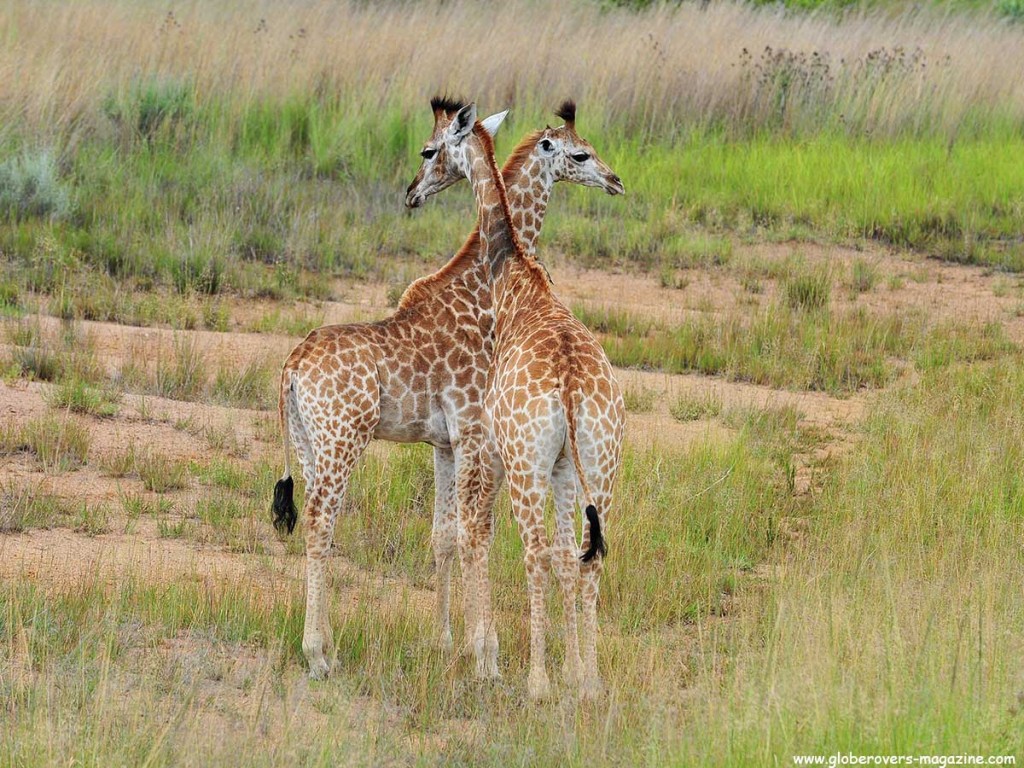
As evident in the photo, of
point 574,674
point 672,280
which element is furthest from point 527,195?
point 672,280

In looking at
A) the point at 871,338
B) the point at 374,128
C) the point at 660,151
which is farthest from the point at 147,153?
the point at 871,338

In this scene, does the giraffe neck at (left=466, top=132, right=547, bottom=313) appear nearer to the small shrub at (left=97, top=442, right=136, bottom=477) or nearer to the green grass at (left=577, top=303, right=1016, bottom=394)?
the small shrub at (left=97, top=442, right=136, bottom=477)

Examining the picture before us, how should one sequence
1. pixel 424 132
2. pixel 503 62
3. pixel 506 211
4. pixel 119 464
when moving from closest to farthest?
pixel 506 211 → pixel 119 464 → pixel 424 132 → pixel 503 62

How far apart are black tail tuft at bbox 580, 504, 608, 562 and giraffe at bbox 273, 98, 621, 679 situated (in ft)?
2.48

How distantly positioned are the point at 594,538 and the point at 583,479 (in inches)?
9.4

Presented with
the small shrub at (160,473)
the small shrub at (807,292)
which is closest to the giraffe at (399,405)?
the small shrub at (160,473)

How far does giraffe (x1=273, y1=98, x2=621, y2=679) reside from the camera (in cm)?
645

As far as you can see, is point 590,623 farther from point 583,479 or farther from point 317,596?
point 317,596

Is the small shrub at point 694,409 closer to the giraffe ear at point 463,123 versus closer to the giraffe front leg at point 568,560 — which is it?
the giraffe ear at point 463,123

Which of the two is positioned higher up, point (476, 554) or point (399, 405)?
point (399, 405)

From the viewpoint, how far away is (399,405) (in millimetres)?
6719

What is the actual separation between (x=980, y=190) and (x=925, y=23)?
6.77 metres

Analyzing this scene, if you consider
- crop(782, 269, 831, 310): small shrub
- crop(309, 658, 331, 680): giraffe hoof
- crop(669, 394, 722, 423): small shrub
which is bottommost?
crop(309, 658, 331, 680): giraffe hoof

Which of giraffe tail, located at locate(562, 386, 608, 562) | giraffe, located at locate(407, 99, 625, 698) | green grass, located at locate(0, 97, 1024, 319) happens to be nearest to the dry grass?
green grass, located at locate(0, 97, 1024, 319)
